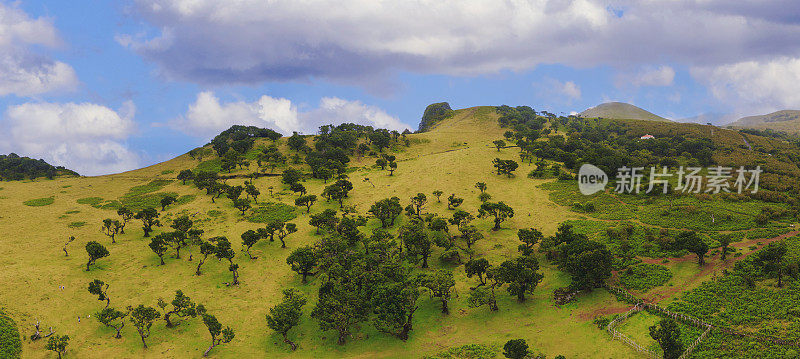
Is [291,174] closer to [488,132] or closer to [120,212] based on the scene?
[120,212]

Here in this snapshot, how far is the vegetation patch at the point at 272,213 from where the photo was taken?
78.2 metres

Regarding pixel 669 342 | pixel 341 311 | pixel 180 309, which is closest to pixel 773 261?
pixel 669 342

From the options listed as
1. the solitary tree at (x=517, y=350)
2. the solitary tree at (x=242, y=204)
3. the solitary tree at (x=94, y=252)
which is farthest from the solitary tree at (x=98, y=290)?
the solitary tree at (x=517, y=350)

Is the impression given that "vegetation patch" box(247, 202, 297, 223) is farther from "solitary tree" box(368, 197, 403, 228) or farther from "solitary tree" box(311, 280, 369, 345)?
"solitary tree" box(311, 280, 369, 345)

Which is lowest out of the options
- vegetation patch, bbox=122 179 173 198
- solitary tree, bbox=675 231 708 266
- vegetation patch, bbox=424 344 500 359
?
vegetation patch, bbox=424 344 500 359

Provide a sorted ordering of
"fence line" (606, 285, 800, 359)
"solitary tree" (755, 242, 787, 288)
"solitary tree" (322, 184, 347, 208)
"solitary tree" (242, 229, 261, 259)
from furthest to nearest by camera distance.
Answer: "solitary tree" (322, 184, 347, 208) < "solitary tree" (242, 229, 261, 259) < "solitary tree" (755, 242, 787, 288) < "fence line" (606, 285, 800, 359)

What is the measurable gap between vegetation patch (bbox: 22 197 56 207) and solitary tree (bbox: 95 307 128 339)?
217 ft

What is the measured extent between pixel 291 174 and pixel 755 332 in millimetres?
98886

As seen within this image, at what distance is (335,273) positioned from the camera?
51.8 m

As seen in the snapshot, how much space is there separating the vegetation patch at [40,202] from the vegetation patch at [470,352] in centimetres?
10268

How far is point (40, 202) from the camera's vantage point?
3499 inches

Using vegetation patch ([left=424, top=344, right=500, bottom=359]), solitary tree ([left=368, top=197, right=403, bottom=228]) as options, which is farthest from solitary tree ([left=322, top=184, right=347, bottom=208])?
vegetation patch ([left=424, top=344, right=500, bottom=359])

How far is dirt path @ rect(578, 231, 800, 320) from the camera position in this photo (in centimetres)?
4452

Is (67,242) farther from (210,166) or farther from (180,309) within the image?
(210,166)
